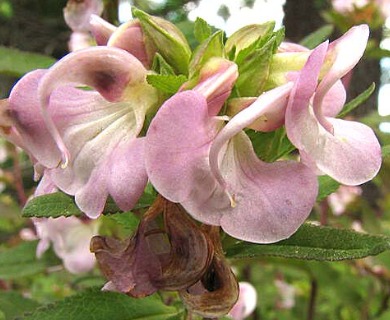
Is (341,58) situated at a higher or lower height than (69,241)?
higher

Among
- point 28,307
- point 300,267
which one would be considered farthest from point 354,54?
point 300,267

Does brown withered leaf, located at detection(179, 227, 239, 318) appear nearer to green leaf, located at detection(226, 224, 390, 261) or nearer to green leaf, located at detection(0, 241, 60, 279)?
green leaf, located at detection(226, 224, 390, 261)

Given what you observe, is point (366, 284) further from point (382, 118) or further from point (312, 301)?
point (382, 118)

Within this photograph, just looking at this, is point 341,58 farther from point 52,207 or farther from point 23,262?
point 23,262

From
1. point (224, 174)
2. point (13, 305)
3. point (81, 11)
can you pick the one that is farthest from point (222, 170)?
point (81, 11)

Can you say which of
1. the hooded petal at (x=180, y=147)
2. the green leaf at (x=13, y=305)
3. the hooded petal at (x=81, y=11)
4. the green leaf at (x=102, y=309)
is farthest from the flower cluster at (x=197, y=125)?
the hooded petal at (x=81, y=11)

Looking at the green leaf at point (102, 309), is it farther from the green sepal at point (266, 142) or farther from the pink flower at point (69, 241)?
the pink flower at point (69, 241)
